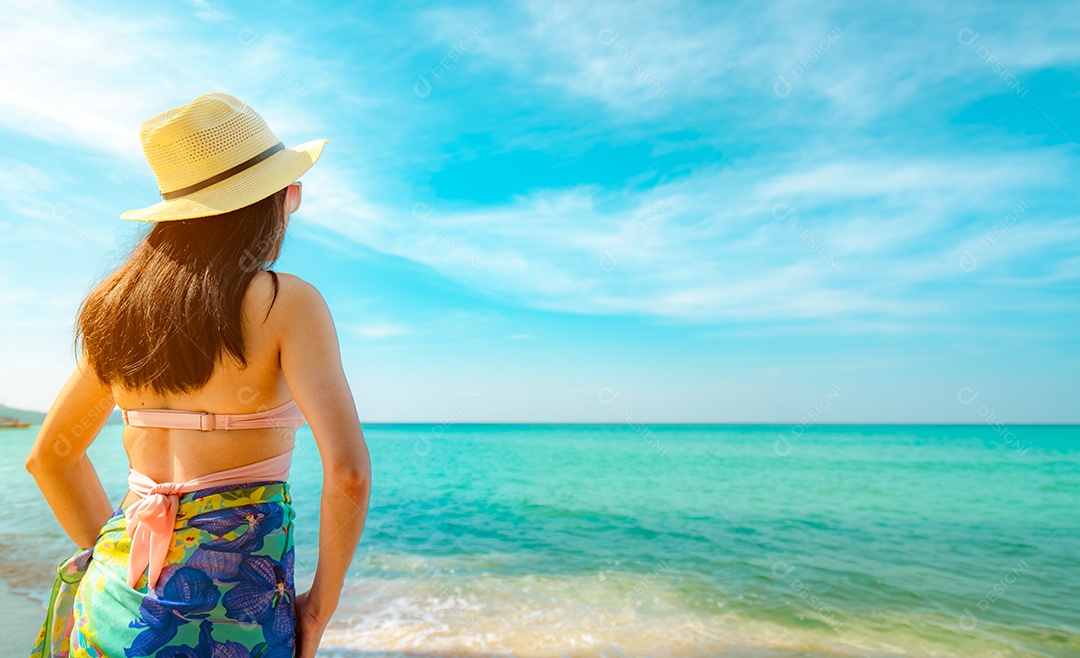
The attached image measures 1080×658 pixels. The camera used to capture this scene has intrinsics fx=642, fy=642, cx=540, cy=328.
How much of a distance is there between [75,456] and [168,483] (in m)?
0.45

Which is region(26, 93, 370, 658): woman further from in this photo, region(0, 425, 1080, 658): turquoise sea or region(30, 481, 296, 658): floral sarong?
region(0, 425, 1080, 658): turquoise sea

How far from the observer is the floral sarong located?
112 centimetres

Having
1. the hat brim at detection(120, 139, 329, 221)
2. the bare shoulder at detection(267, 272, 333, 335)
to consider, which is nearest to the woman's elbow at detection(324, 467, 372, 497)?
the bare shoulder at detection(267, 272, 333, 335)

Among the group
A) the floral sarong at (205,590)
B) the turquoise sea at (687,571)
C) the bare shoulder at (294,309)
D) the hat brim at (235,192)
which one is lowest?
the turquoise sea at (687,571)

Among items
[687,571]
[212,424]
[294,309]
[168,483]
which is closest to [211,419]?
[212,424]

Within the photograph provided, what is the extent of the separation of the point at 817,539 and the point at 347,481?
963 cm

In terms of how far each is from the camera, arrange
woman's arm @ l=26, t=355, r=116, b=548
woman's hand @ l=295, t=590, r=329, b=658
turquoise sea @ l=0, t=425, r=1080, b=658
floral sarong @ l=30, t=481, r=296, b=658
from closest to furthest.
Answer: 1. floral sarong @ l=30, t=481, r=296, b=658
2. woman's hand @ l=295, t=590, r=329, b=658
3. woman's arm @ l=26, t=355, r=116, b=548
4. turquoise sea @ l=0, t=425, r=1080, b=658

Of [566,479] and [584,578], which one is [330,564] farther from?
[566,479]

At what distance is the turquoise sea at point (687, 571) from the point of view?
5.01 meters

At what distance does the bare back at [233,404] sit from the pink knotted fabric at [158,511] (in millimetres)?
20

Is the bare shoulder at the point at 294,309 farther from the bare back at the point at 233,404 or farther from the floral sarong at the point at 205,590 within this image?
the floral sarong at the point at 205,590

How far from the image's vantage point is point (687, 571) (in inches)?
277

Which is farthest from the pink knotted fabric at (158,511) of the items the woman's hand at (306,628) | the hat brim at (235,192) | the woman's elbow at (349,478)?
the hat brim at (235,192)

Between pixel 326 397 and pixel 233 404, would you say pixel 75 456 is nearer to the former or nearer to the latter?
pixel 233 404
